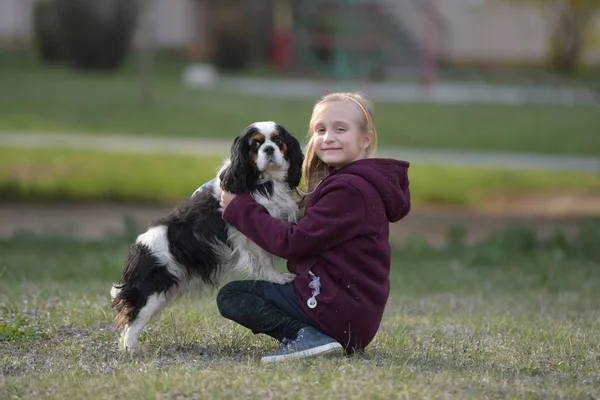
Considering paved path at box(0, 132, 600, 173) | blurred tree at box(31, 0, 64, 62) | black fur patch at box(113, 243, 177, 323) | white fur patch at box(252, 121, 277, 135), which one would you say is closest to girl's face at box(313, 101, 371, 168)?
white fur patch at box(252, 121, 277, 135)

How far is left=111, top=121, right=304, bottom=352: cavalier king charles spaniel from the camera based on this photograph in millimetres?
5953

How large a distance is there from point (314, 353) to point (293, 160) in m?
1.09

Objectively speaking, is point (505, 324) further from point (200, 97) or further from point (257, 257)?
point (200, 97)

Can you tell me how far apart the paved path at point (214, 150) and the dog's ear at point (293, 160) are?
12.6 meters

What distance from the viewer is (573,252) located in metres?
12.0

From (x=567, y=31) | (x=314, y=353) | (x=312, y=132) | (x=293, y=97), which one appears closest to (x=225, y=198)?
(x=312, y=132)

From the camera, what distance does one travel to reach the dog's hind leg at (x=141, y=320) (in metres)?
6.01

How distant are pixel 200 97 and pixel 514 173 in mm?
11442

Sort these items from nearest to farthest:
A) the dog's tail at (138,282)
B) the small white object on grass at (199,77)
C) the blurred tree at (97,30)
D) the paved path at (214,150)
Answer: the dog's tail at (138,282) → the paved path at (214,150) → the small white object on grass at (199,77) → the blurred tree at (97,30)

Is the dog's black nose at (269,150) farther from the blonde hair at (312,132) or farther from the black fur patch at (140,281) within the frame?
the black fur patch at (140,281)

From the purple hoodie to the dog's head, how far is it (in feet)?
0.41

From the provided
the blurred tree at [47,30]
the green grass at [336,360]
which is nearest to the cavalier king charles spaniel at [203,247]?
the green grass at [336,360]

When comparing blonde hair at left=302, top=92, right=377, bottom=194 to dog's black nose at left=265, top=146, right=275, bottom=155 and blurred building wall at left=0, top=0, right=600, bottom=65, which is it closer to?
dog's black nose at left=265, top=146, right=275, bottom=155

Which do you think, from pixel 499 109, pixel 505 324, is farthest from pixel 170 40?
pixel 505 324
